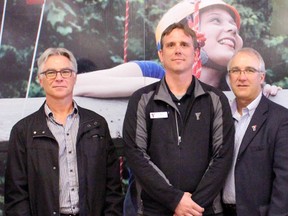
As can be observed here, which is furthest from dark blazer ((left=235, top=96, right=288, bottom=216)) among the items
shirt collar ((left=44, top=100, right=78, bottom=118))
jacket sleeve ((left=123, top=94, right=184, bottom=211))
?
shirt collar ((left=44, top=100, right=78, bottom=118))

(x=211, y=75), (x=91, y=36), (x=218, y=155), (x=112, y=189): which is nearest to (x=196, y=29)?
(x=211, y=75)

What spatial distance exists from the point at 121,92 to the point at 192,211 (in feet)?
3.09

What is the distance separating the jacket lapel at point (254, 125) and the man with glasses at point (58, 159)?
0.67 m

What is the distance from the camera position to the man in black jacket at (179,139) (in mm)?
2172

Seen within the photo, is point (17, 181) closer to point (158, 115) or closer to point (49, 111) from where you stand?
point (49, 111)

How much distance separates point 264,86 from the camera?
285cm

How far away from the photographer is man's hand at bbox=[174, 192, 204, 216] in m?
2.14

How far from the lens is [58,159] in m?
2.13

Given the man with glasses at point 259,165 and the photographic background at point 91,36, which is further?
the photographic background at point 91,36

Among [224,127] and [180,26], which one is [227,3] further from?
[224,127]

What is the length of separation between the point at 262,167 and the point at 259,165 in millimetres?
17

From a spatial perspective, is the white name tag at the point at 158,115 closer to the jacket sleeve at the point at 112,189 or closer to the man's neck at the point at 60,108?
the jacket sleeve at the point at 112,189

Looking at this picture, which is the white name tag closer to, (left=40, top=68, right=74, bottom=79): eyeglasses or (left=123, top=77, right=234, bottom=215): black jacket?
(left=123, top=77, right=234, bottom=215): black jacket

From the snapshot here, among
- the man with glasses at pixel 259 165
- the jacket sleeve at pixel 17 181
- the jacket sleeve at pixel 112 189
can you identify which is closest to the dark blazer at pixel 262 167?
the man with glasses at pixel 259 165
